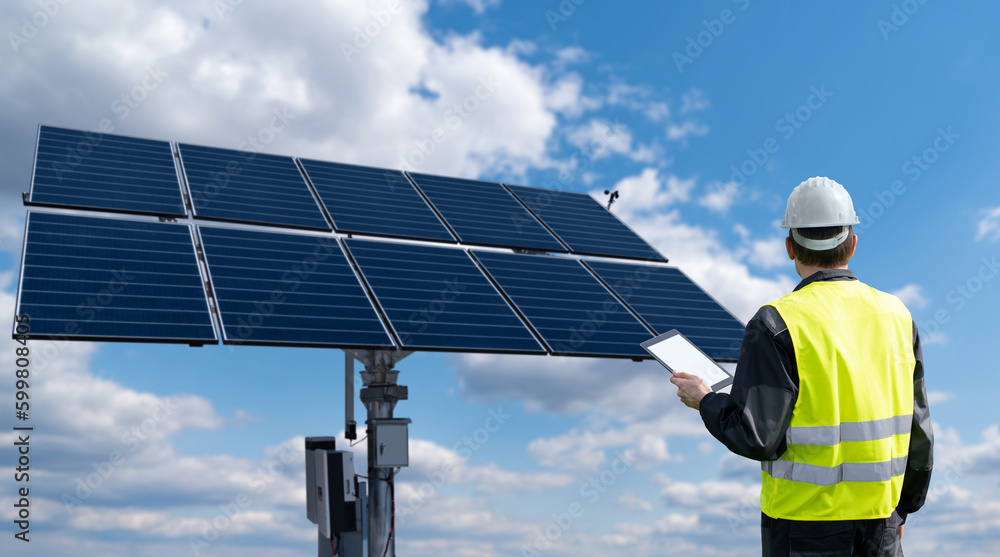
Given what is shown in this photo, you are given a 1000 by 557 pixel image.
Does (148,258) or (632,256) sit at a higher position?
(632,256)

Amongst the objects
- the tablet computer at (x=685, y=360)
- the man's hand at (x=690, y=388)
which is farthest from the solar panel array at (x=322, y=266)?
the man's hand at (x=690, y=388)

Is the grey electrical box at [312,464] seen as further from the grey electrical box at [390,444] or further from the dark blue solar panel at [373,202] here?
the dark blue solar panel at [373,202]

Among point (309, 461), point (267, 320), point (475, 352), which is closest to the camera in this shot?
point (267, 320)

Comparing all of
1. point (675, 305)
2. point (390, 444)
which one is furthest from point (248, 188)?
point (675, 305)

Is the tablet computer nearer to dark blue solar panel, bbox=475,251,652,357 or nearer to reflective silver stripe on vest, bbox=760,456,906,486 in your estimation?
reflective silver stripe on vest, bbox=760,456,906,486

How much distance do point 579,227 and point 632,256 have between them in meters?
1.18

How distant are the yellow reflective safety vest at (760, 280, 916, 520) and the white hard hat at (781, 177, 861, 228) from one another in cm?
31

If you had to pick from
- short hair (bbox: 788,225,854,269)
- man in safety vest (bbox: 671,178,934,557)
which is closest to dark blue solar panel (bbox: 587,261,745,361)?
short hair (bbox: 788,225,854,269)

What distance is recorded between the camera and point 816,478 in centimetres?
319

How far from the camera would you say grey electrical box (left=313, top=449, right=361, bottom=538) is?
889 centimetres

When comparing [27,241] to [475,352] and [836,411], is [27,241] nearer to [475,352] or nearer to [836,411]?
[475,352]

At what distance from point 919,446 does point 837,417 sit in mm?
811

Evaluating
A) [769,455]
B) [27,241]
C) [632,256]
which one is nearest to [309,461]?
[27,241]

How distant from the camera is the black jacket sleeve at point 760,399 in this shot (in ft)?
10.2
